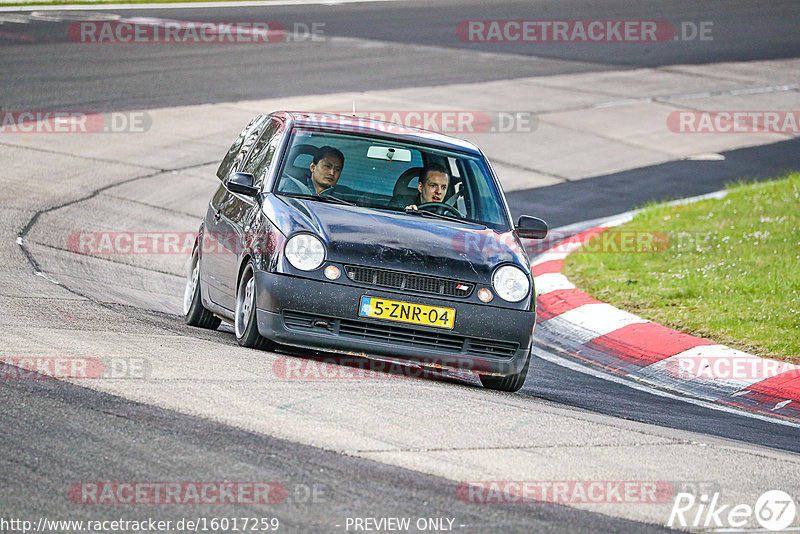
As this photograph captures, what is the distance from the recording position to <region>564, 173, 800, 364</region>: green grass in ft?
32.6

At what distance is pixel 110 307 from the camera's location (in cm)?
911

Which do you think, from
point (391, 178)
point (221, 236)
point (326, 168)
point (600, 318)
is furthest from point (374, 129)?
point (600, 318)

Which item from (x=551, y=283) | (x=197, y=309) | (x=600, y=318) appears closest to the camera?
(x=197, y=309)

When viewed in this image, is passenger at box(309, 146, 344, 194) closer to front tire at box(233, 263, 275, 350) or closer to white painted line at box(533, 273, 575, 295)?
front tire at box(233, 263, 275, 350)

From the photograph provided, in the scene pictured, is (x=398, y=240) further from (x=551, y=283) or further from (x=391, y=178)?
(x=551, y=283)

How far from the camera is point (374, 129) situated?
8695 mm

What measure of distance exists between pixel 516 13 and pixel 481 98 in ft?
34.4

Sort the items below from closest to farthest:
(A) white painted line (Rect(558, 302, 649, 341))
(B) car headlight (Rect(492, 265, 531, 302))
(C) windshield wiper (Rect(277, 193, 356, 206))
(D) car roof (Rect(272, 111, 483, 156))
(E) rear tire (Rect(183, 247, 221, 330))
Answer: (B) car headlight (Rect(492, 265, 531, 302))
(C) windshield wiper (Rect(277, 193, 356, 206))
(D) car roof (Rect(272, 111, 483, 156))
(E) rear tire (Rect(183, 247, 221, 330))
(A) white painted line (Rect(558, 302, 649, 341))

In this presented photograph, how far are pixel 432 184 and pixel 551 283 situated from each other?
12.1 feet

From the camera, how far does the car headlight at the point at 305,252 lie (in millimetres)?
7316

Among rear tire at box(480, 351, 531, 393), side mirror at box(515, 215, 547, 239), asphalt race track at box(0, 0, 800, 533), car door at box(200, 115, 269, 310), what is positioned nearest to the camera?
asphalt race track at box(0, 0, 800, 533)

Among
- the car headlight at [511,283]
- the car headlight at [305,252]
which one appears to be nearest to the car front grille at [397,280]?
the car headlight at [305,252]

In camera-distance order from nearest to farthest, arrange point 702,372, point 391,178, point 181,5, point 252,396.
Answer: point 252,396 → point 391,178 → point 702,372 → point 181,5

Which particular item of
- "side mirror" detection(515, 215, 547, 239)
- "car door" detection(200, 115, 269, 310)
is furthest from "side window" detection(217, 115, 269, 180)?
"side mirror" detection(515, 215, 547, 239)
